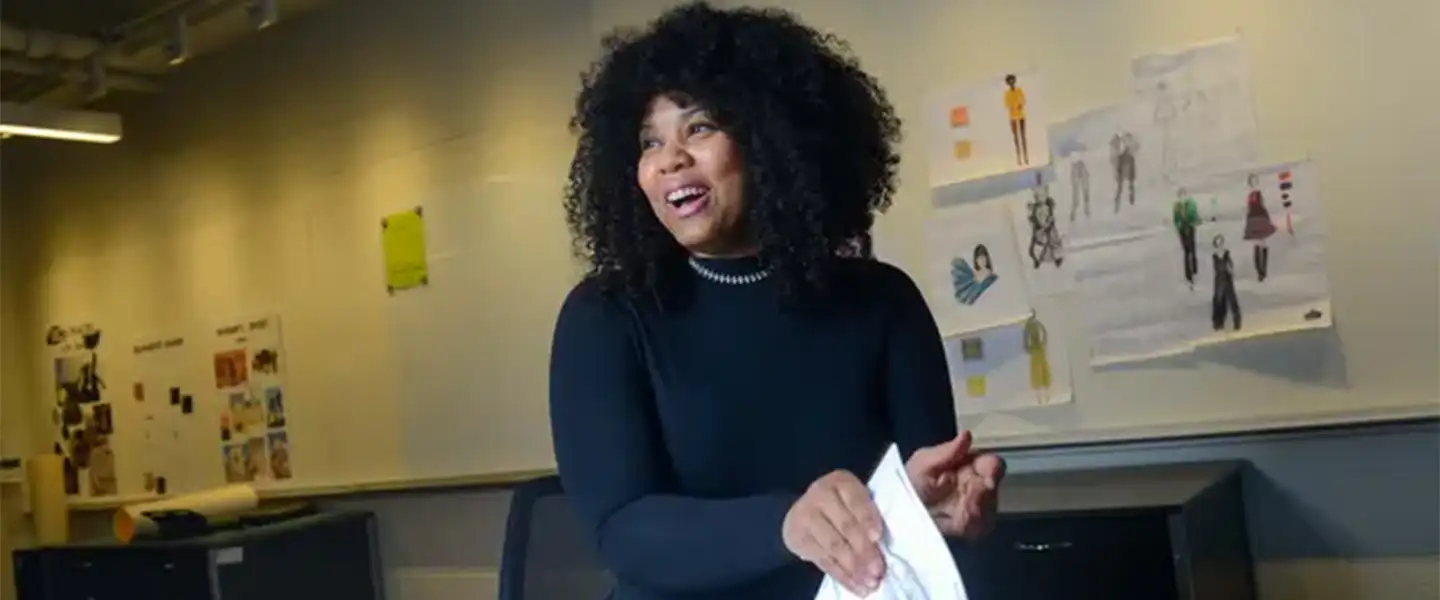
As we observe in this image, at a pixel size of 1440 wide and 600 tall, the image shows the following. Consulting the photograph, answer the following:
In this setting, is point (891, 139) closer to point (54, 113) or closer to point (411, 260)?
point (411, 260)

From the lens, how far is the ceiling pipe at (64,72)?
4.77 metres

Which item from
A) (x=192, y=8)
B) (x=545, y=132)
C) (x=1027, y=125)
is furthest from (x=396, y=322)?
(x=1027, y=125)

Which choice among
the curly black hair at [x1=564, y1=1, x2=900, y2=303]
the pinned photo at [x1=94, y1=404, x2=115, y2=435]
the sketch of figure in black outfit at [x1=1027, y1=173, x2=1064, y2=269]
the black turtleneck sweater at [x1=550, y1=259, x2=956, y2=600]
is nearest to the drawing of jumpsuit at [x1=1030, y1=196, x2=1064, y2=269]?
the sketch of figure in black outfit at [x1=1027, y1=173, x2=1064, y2=269]

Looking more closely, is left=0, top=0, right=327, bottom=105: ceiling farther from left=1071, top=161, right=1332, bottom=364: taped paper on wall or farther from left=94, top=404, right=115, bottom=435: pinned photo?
left=1071, top=161, right=1332, bottom=364: taped paper on wall

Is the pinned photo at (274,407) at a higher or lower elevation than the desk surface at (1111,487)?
higher

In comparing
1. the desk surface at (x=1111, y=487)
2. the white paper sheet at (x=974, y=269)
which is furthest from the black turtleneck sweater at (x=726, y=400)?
the white paper sheet at (x=974, y=269)

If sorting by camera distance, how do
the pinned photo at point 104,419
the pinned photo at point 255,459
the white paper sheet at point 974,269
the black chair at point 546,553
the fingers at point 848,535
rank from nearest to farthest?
the fingers at point 848,535 → the black chair at point 546,553 → the white paper sheet at point 974,269 → the pinned photo at point 255,459 → the pinned photo at point 104,419

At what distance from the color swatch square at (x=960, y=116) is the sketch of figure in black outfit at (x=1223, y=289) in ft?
1.90

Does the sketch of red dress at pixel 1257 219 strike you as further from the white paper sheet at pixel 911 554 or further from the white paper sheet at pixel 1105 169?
the white paper sheet at pixel 911 554

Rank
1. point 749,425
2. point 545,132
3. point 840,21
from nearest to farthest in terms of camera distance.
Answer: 1. point 749,425
2. point 840,21
3. point 545,132

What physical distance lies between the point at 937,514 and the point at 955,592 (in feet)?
0.38

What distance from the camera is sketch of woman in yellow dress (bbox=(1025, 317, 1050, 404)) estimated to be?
9.57 ft

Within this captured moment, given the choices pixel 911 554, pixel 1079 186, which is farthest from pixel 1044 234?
pixel 911 554

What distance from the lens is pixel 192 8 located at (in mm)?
4480
